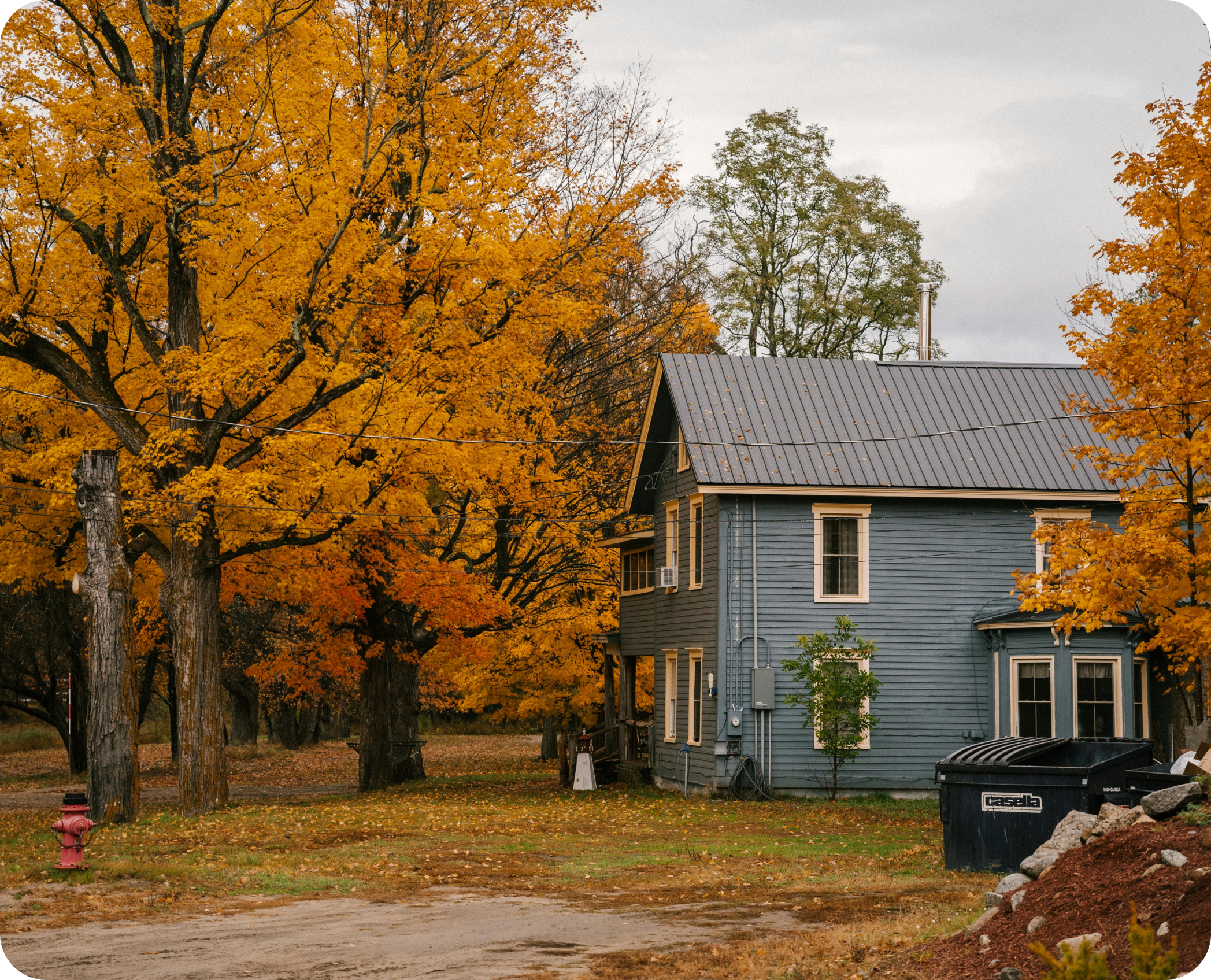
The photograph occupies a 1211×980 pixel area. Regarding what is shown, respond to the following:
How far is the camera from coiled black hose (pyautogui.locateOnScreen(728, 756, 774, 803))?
23000mm

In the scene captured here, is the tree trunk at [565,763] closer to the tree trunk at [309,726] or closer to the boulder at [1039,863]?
the boulder at [1039,863]

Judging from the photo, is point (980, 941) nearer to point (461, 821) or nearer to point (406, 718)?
point (461, 821)

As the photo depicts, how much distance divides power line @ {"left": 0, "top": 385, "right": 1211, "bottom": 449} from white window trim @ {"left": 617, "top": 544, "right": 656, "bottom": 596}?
9.92 ft

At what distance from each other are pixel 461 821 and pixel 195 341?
861 cm

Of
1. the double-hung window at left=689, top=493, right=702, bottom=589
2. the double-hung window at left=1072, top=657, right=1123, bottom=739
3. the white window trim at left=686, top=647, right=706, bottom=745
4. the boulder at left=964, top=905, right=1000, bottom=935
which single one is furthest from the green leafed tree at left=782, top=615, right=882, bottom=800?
the boulder at left=964, top=905, right=1000, bottom=935

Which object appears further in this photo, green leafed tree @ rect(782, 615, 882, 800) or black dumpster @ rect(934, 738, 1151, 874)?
green leafed tree @ rect(782, 615, 882, 800)

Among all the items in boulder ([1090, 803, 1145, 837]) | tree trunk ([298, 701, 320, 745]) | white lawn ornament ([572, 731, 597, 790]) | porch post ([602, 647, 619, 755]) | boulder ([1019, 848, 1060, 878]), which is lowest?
tree trunk ([298, 701, 320, 745])

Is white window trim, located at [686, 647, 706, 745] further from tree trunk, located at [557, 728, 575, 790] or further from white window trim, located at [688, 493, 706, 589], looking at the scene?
tree trunk, located at [557, 728, 575, 790]

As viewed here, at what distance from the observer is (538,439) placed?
24.6 m

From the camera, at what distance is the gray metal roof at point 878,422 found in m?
23.9

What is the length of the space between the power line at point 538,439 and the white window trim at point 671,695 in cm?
488

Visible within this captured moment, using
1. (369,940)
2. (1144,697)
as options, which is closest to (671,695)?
(1144,697)

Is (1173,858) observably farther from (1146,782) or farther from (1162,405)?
(1162,405)

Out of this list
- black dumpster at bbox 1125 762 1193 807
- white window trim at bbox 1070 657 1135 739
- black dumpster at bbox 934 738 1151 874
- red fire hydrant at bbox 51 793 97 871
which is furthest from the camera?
white window trim at bbox 1070 657 1135 739
